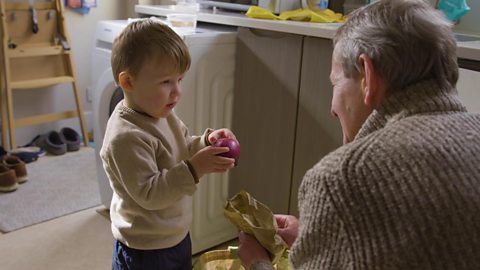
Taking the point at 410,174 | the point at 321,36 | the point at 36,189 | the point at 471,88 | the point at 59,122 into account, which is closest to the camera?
the point at 410,174

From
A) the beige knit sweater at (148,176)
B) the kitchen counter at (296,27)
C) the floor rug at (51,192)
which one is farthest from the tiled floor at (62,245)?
the kitchen counter at (296,27)

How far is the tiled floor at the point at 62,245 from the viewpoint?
7.08 feet

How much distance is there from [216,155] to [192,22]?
3.90 feet

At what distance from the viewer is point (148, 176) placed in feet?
3.93

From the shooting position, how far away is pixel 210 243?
2.36 meters

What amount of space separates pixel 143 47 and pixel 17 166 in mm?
2054

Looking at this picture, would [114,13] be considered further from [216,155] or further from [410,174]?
[410,174]

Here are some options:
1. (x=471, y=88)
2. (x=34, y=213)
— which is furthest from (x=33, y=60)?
(x=471, y=88)

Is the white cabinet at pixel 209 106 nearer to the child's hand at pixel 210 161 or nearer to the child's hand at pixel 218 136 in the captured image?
the child's hand at pixel 218 136

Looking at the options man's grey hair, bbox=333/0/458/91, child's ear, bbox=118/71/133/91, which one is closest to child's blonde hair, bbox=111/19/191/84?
child's ear, bbox=118/71/133/91

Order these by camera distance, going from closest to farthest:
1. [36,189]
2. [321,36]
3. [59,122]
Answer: [321,36], [36,189], [59,122]

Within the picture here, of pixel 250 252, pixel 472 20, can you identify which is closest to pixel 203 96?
pixel 250 252

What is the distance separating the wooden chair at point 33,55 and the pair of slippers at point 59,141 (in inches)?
3.5

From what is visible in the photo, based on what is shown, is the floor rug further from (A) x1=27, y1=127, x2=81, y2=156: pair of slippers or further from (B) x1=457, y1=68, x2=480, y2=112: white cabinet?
(B) x1=457, y1=68, x2=480, y2=112: white cabinet
